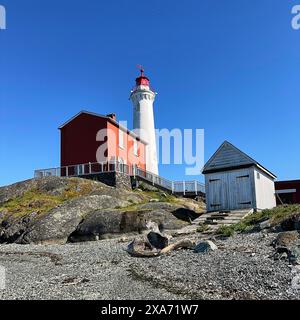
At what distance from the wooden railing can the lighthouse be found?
23.3 ft

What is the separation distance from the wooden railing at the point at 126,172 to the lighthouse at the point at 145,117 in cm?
710

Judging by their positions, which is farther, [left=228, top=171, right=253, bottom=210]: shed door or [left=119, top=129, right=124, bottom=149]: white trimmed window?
[left=119, top=129, right=124, bottom=149]: white trimmed window

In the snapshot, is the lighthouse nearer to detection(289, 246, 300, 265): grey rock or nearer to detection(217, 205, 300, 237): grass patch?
detection(217, 205, 300, 237): grass patch

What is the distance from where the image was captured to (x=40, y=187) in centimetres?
3344

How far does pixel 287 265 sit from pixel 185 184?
2789 cm

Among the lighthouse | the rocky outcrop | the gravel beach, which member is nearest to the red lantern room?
the lighthouse

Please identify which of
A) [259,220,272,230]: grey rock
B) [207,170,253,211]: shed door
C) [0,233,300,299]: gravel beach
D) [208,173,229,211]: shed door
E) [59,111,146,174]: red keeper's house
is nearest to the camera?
[0,233,300,299]: gravel beach

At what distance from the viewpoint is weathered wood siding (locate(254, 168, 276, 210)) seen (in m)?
23.1

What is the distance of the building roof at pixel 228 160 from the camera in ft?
76.4

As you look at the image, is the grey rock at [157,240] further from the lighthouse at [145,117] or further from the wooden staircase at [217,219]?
the lighthouse at [145,117]

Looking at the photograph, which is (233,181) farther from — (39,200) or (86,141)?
(86,141)

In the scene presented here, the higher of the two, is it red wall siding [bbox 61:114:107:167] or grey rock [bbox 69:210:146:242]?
red wall siding [bbox 61:114:107:167]

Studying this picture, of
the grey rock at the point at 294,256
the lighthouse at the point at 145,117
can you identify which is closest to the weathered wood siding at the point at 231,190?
the grey rock at the point at 294,256
